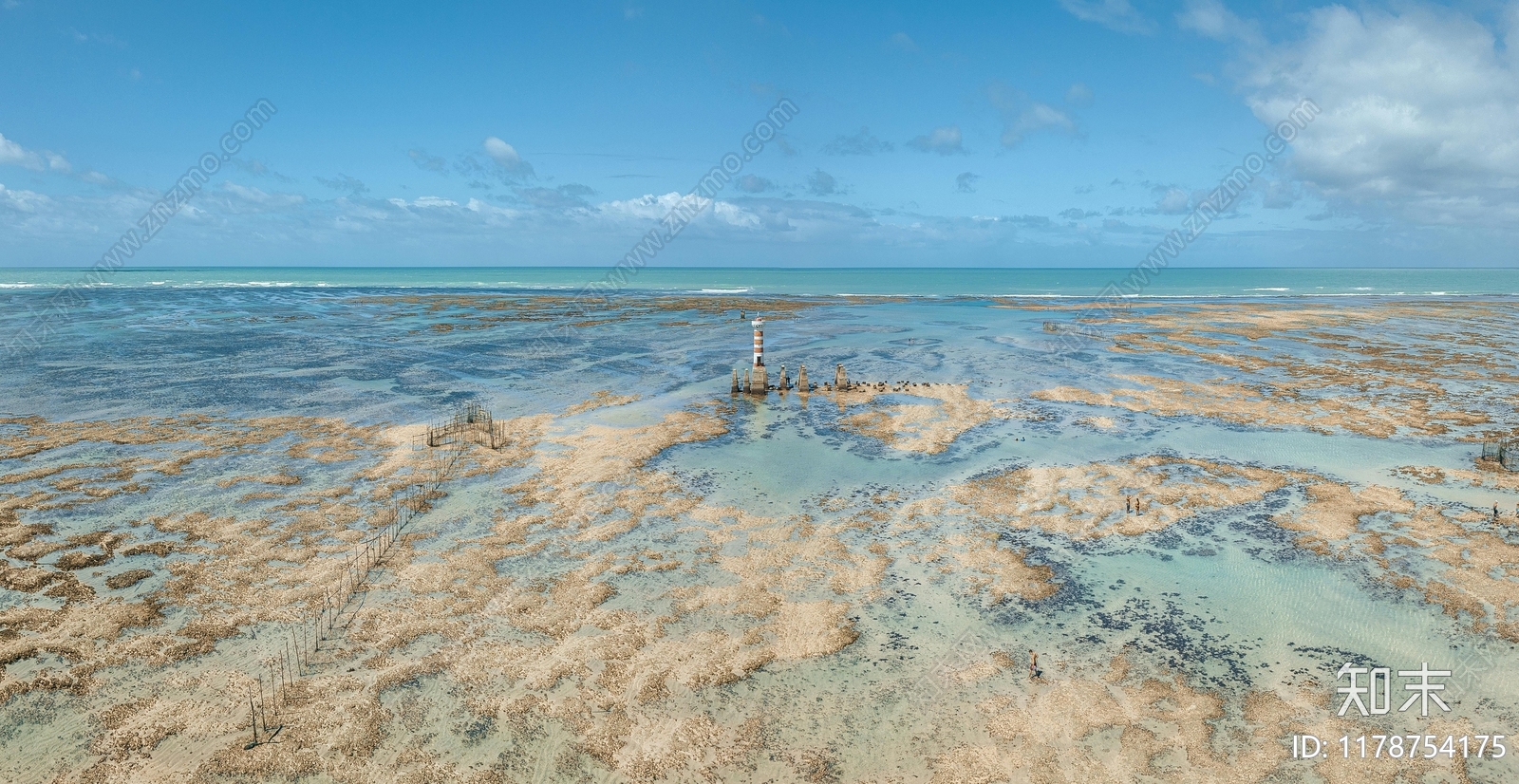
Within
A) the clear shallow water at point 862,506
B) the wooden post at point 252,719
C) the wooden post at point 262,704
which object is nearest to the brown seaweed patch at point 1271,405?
the clear shallow water at point 862,506

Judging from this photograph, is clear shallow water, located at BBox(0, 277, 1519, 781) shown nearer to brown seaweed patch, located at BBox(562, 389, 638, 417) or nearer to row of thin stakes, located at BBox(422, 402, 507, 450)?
brown seaweed patch, located at BBox(562, 389, 638, 417)

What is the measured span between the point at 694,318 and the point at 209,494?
2316 inches

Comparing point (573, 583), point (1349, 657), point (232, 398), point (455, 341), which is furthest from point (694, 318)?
point (1349, 657)

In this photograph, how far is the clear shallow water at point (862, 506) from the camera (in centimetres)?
1157

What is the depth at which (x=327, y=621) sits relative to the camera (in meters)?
13.7

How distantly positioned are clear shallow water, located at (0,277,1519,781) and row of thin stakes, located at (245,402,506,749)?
Result: 593 mm

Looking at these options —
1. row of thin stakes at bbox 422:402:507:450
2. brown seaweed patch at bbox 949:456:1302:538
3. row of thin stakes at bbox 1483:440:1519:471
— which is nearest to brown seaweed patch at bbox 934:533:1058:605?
brown seaweed patch at bbox 949:456:1302:538

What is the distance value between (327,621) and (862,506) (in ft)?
41.8

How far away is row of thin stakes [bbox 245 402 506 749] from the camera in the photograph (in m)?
11.2

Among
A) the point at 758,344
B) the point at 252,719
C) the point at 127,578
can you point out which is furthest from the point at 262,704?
the point at 758,344

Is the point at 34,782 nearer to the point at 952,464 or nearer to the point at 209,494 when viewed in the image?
the point at 209,494

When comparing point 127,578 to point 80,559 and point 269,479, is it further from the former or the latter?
point 269,479

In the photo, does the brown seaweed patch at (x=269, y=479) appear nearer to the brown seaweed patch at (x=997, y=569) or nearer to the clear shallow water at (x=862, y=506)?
the clear shallow water at (x=862, y=506)

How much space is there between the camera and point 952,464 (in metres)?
24.4
